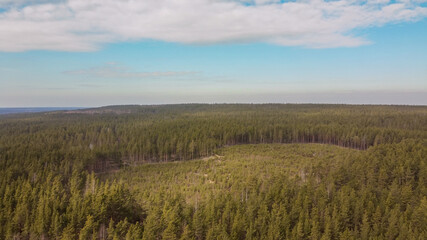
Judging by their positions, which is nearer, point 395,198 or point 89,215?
point 89,215

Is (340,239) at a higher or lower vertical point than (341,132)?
lower

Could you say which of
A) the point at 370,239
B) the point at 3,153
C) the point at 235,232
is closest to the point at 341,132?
the point at 370,239

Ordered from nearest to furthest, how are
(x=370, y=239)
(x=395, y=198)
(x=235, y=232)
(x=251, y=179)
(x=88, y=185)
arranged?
1. (x=370, y=239)
2. (x=235, y=232)
3. (x=395, y=198)
4. (x=251, y=179)
5. (x=88, y=185)

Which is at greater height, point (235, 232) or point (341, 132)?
point (341, 132)

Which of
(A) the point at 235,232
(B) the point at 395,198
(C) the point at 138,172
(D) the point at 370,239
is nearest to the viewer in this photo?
(D) the point at 370,239

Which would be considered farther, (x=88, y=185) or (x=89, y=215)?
(x=88, y=185)

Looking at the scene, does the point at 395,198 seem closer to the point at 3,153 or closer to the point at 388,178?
the point at 388,178

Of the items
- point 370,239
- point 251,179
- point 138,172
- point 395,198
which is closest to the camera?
point 370,239

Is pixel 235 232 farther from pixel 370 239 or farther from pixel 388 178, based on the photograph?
pixel 388 178

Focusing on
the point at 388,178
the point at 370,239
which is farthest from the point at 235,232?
the point at 388,178
